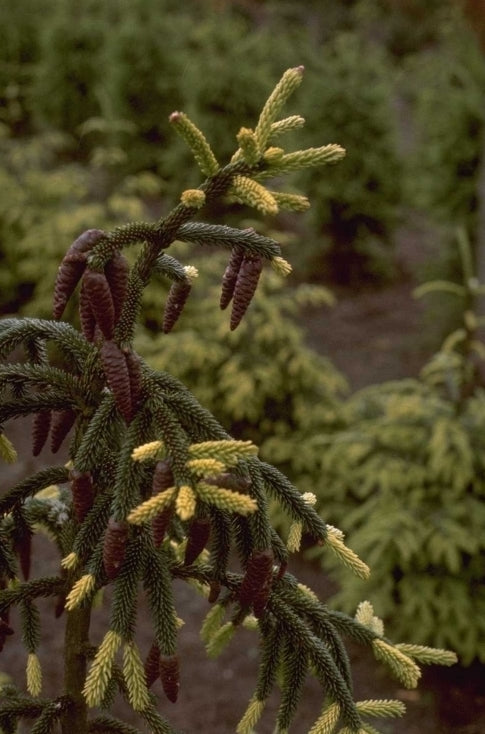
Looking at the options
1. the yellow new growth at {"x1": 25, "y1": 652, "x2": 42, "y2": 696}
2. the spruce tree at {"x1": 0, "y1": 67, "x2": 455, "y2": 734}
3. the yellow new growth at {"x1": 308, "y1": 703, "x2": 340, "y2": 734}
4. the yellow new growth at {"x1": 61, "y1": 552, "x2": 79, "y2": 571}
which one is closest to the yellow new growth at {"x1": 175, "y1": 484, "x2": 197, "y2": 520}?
the spruce tree at {"x1": 0, "y1": 67, "x2": 455, "y2": 734}

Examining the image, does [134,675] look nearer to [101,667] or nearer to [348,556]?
[101,667]

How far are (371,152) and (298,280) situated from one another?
71.9 inches

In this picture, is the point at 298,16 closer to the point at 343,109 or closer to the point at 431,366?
the point at 343,109

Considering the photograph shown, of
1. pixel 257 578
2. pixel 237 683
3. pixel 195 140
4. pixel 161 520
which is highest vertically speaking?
pixel 195 140

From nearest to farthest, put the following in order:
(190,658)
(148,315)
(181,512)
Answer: (181,512)
(190,658)
(148,315)

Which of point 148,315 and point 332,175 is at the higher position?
point 332,175

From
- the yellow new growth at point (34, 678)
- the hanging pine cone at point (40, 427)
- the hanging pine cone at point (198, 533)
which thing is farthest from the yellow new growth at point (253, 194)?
the yellow new growth at point (34, 678)

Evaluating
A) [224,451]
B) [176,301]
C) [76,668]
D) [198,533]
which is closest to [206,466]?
[224,451]

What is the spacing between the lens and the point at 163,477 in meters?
1.35

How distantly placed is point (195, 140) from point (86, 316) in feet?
1.30

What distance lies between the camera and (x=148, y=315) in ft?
23.5

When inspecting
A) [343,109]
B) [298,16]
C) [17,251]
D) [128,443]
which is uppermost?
[298,16]

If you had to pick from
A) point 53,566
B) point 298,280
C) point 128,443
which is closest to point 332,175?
point 298,280

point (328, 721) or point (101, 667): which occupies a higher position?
point (101, 667)
